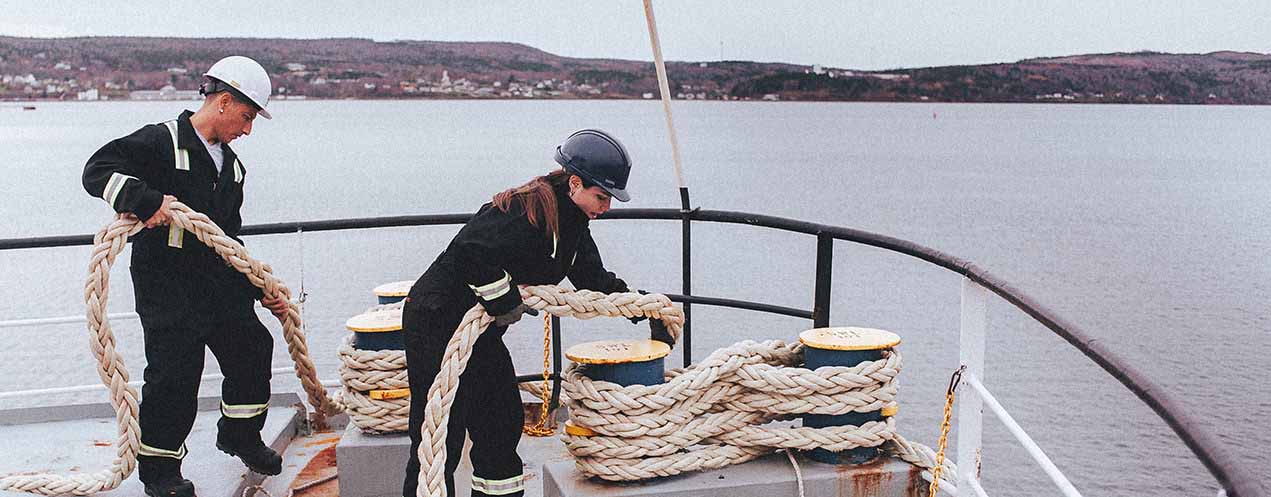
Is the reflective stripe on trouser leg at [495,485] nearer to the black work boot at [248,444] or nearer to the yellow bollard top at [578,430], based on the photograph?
the yellow bollard top at [578,430]

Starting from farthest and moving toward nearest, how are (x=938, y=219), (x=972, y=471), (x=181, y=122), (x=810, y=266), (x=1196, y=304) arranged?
(x=938, y=219)
(x=810, y=266)
(x=1196, y=304)
(x=181, y=122)
(x=972, y=471)

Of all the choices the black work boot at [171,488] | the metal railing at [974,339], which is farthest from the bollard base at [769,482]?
the black work boot at [171,488]

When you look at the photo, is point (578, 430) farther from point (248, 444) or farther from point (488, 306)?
point (248, 444)

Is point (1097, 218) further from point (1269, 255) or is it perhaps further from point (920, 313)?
point (920, 313)

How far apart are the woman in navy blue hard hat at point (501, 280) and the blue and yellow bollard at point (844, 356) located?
2.01 feet

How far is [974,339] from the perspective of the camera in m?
2.75

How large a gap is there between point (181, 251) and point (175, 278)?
0.26ft

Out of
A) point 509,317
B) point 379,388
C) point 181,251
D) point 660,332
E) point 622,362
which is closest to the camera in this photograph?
point 509,317

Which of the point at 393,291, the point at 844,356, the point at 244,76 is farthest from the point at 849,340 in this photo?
the point at 244,76

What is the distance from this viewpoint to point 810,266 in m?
24.1

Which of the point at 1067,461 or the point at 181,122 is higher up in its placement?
the point at 181,122

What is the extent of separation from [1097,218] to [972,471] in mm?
35001

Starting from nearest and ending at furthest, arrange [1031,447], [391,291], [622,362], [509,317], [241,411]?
[1031,447]
[509,317]
[622,362]
[241,411]
[391,291]

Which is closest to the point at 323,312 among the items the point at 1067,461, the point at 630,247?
the point at 630,247
